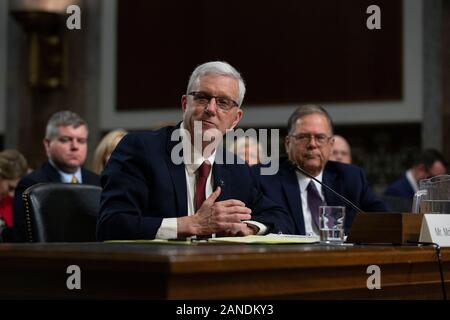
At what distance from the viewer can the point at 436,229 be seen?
2773 millimetres

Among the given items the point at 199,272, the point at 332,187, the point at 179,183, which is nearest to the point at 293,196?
the point at 332,187

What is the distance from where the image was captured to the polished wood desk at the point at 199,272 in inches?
72.0

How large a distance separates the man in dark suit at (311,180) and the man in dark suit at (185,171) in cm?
73

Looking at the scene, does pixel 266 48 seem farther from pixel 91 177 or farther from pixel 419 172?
pixel 91 177

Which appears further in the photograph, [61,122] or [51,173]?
[61,122]

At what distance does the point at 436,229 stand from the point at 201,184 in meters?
0.99

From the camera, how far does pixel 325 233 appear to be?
9.25ft

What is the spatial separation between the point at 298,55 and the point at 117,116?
2.09m

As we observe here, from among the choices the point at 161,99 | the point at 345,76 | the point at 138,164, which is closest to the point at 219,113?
the point at 138,164

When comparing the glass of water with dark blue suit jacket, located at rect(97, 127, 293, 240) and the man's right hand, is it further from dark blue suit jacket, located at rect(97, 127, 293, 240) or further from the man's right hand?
dark blue suit jacket, located at rect(97, 127, 293, 240)

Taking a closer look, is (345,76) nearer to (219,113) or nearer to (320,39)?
(320,39)

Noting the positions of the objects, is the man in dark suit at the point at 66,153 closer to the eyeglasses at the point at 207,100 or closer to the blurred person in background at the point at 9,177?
the blurred person in background at the point at 9,177

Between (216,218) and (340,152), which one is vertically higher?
(340,152)
